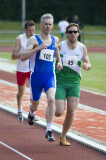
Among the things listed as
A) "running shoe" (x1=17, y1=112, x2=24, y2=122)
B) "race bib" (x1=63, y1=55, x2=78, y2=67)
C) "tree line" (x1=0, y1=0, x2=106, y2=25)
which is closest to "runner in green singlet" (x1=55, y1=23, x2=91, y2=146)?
"race bib" (x1=63, y1=55, x2=78, y2=67)

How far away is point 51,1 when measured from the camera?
6506cm

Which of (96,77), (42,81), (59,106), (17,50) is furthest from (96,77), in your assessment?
(59,106)

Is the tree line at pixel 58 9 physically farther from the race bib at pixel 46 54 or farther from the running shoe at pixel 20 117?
→ the race bib at pixel 46 54

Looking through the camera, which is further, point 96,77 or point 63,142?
point 96,77

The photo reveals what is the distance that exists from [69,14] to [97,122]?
55487 millimetres

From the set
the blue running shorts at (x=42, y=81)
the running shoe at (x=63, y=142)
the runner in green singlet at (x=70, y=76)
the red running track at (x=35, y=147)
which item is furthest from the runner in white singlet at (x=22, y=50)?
the running shoe at (x=63, y=142)

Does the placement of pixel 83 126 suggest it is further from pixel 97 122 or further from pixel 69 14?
pixel 69 14

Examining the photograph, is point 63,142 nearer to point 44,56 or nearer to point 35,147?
point 35,147

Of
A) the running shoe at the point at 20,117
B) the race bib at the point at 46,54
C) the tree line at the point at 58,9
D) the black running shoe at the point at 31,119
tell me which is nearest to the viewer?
the race bib at the point at 46,54

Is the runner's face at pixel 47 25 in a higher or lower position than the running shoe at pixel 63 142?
higher

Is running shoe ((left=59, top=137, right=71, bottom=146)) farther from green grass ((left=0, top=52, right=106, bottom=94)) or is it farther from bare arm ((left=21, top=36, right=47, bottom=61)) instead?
green grass ((left=0, top=52, right=106, bottom=94))

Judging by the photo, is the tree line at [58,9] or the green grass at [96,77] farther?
the tree line at [58,9]

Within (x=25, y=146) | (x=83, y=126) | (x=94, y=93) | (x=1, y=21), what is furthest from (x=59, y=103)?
(x=1, y=21)

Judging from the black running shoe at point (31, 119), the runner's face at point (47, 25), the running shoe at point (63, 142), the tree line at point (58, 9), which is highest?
the runner's face at point (47, 25)
